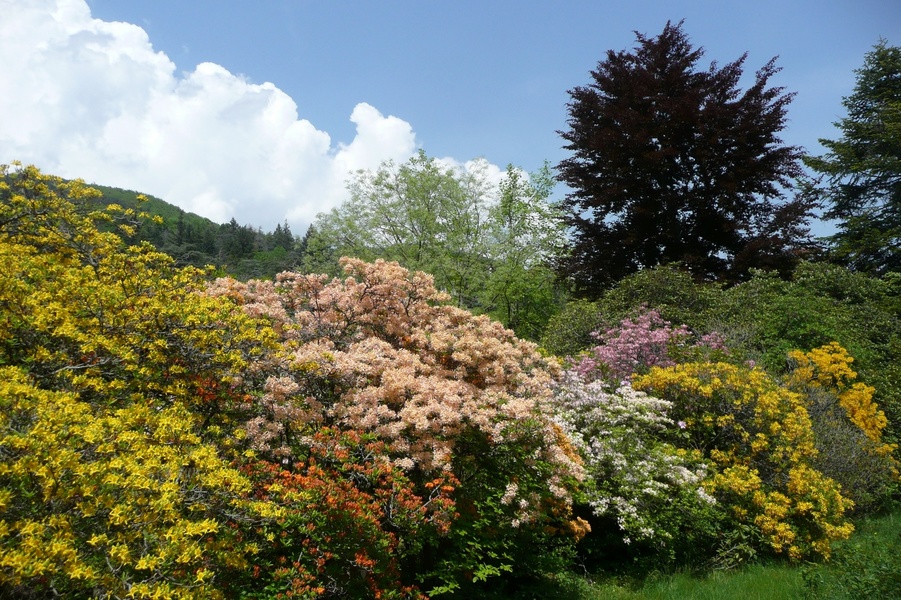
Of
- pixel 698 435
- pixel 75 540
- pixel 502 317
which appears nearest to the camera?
pixel 75 540

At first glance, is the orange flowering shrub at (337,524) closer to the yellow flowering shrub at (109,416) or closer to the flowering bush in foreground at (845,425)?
the yellow flowering shrub at (109,416)

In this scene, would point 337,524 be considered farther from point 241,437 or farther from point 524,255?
point 524,255

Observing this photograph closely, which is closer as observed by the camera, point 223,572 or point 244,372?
point 223,572

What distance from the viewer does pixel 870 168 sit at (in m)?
22.4

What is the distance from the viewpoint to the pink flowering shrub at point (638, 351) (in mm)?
Answer: 10242

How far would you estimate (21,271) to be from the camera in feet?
15.8

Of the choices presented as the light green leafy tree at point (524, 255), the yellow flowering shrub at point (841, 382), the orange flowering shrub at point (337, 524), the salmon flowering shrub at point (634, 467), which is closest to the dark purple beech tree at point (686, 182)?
the light green leafy tree at point (524, 255)

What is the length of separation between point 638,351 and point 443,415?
23.7 ft

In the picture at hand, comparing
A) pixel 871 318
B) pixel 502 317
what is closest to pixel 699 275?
pixel 871 318

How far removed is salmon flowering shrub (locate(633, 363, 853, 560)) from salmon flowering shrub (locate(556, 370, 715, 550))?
1.51ft

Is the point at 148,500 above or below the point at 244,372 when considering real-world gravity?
below

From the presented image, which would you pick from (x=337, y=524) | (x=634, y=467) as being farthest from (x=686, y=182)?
(x=337, y=524)

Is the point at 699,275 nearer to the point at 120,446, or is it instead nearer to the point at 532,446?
the point at 532,446

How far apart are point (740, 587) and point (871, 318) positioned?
11.7 m
